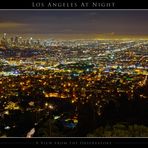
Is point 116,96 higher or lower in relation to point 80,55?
lower

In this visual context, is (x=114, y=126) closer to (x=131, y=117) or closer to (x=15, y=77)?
(x=131, y=117)

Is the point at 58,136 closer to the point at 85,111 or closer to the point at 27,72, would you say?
the point at 85,111
